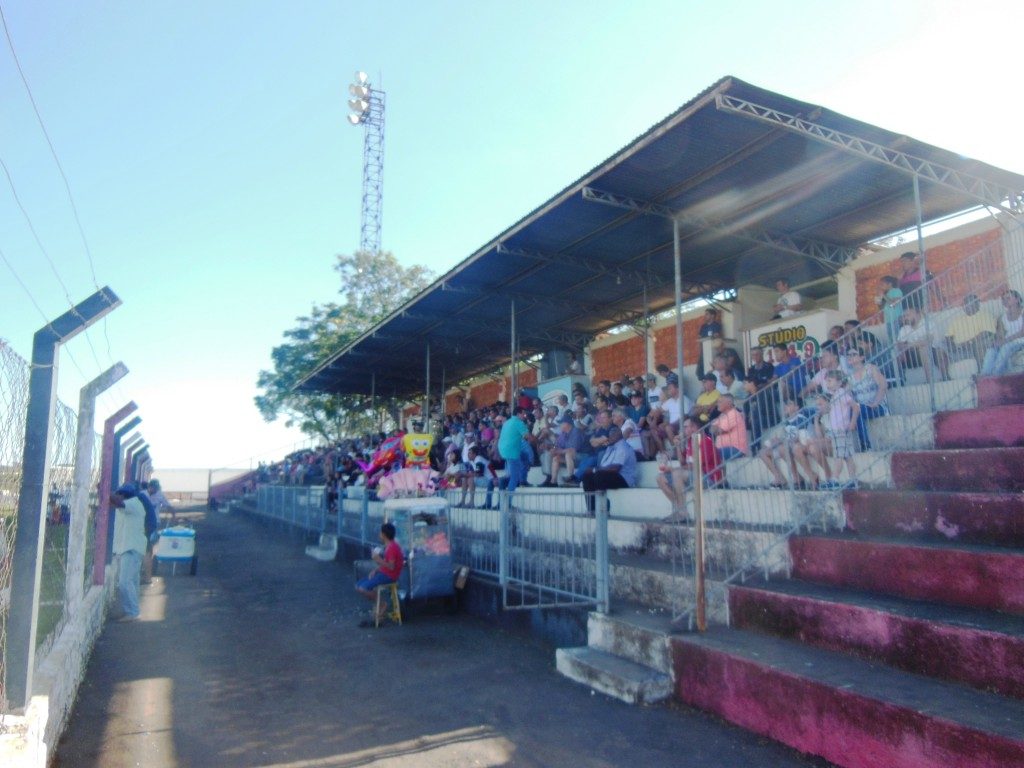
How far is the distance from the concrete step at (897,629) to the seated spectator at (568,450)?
217 inches

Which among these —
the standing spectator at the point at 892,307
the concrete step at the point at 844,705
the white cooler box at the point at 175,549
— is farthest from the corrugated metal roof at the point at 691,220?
the white cooler box at the point at 175,549

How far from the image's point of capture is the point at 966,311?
7.82 metres

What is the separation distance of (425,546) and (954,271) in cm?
715

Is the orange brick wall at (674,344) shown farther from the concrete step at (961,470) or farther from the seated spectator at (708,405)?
the concrete step at (961,470)

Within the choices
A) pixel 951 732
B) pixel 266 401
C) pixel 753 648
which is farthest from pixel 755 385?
pixel 266 401

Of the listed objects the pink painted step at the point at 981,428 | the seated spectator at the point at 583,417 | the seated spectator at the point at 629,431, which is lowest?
the pink painted step at the point at 981,428

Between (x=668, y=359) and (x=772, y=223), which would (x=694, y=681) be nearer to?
(x=772, y=223)

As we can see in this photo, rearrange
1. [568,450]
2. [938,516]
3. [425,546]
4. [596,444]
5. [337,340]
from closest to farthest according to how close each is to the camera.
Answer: [938,516] < [425,546] < [596,444] < [568,450] < [337,340]

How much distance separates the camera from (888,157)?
864cm

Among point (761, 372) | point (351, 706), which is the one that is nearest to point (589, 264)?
point (761, 372)

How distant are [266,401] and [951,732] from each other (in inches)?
1357

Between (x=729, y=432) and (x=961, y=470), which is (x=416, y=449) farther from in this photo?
(x=961, y=470)

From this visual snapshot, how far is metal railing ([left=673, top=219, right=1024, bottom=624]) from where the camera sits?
21.4 ft

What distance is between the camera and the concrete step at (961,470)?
222 inches
